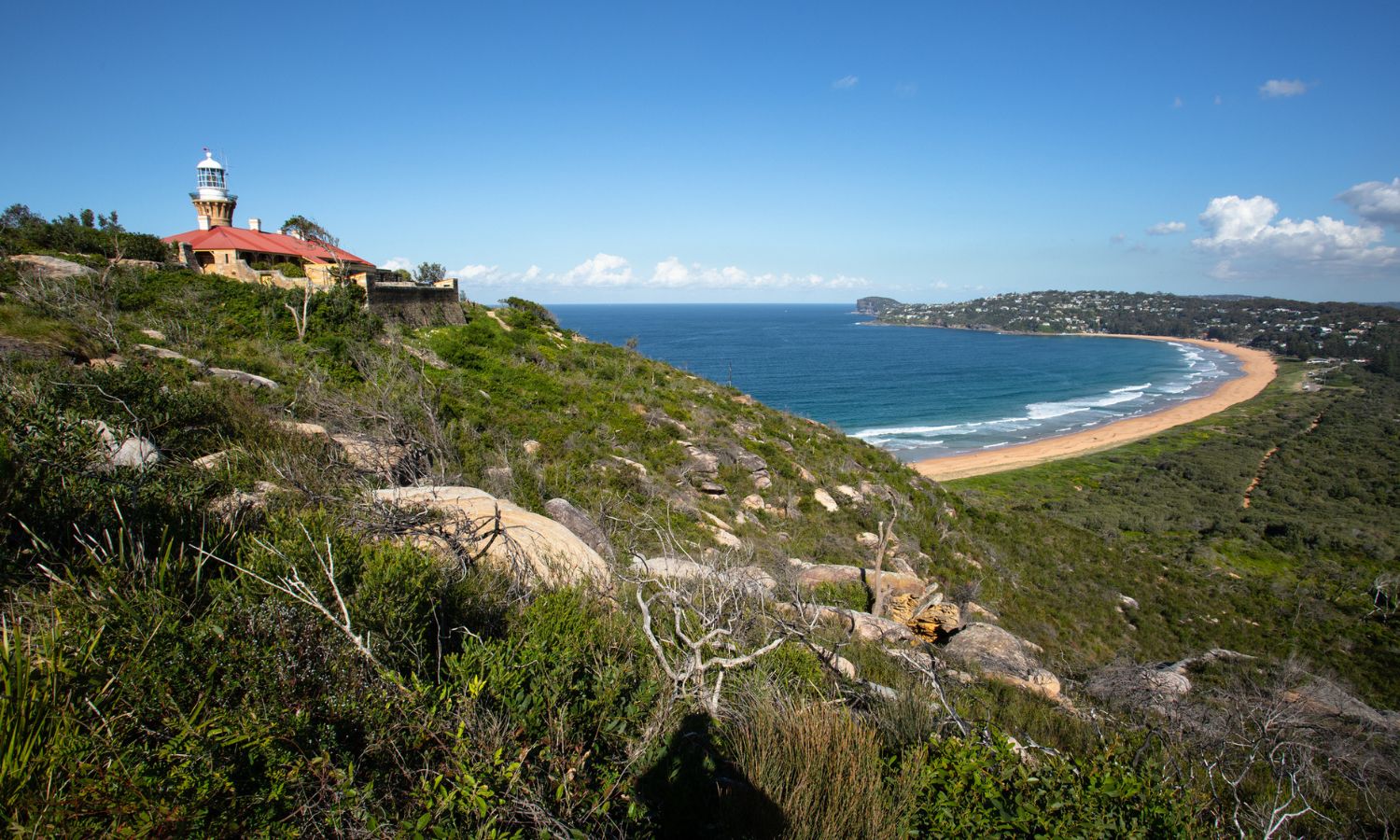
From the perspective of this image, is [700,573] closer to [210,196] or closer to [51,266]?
[51,266]

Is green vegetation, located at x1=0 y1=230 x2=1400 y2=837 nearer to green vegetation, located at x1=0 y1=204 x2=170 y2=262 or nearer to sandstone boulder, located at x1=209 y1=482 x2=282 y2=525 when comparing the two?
sandstone boulder, located at x1=209 y1=482 x2=282 y2=525

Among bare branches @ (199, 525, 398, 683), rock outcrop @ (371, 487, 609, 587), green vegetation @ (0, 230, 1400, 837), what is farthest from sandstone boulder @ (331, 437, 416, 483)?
bare branches @ (199, 525, 398, 683)

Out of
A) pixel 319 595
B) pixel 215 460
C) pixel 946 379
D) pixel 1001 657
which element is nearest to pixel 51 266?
pixel 215 460

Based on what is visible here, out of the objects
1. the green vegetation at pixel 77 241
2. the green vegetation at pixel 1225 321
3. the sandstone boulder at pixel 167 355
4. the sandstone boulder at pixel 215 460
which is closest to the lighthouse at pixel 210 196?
the green vegetation at pixel 77 241

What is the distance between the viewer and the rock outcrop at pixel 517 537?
19.4 ft

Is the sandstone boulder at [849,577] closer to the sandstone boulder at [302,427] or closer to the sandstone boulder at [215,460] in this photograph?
the sandstone boulder at [302,427]

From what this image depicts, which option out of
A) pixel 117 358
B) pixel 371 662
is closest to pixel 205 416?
pixel 117 358

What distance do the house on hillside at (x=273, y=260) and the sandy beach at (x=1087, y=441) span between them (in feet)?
98.2

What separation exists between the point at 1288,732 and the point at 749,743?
800 centimetres

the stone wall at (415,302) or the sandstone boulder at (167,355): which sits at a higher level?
the stone wall at (415,302)

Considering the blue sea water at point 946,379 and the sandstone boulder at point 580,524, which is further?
the blue sea water at point 946,379

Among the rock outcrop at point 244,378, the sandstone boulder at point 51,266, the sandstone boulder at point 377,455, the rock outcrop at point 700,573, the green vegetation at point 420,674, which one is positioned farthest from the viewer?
the sandstone boulder at point 51,266

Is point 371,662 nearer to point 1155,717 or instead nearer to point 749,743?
point 749,743

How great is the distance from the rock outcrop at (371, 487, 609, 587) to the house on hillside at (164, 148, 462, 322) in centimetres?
1524
